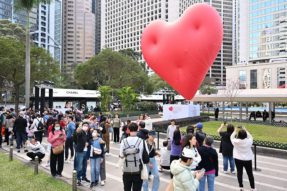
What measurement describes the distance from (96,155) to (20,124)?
21.2 ft

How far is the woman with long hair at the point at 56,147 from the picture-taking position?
8773 millimetres

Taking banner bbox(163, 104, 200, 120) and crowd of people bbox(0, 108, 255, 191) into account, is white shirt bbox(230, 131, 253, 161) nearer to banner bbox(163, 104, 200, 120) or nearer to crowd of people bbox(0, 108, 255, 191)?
crowd of people bbox(0, 108, 255, 191)

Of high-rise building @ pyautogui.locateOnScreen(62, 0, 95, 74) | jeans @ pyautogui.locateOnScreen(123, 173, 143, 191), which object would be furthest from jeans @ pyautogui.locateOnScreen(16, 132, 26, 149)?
high-rise building @ pyautogui.locateOnScreen(62, 0, 95, 74)

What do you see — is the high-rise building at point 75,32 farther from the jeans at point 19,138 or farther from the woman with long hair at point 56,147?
the woman with long hair at point 56,147

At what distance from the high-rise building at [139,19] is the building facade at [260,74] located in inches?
1661

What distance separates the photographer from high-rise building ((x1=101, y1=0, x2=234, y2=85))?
128375mm

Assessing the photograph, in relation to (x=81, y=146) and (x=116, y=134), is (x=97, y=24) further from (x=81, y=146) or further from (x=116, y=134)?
(x=81, y=146)

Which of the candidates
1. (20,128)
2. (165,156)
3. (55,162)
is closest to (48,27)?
(20,128)

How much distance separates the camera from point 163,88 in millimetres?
60844

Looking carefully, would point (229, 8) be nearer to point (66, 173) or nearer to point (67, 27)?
point (67, 27)

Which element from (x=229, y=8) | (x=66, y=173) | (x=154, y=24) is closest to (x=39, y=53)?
(x=154, y=24)

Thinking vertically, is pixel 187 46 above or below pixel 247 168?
above

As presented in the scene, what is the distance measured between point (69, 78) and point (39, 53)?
154 ft

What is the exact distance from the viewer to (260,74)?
88438 mm
